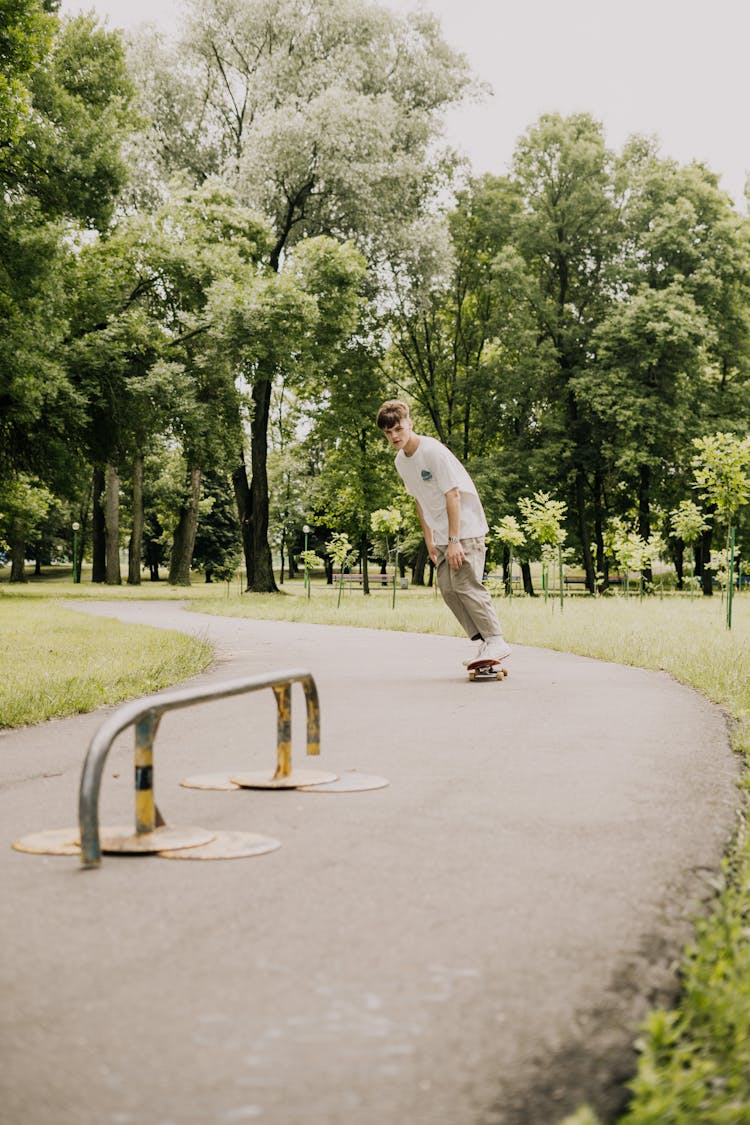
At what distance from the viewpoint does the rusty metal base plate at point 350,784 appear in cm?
436

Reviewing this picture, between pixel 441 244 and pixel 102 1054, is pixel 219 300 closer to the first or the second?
pixel 441 244

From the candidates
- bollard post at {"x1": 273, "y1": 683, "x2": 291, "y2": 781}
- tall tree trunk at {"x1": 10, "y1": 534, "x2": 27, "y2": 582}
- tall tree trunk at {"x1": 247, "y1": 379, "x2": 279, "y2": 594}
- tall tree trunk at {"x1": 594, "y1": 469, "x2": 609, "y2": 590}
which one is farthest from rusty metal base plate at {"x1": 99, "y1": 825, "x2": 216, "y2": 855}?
tall tree trunk at {"x1": 10, "y1": 534, "x2": 27, "y2": 582}

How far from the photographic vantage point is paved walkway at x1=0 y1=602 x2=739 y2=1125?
1.88 meters

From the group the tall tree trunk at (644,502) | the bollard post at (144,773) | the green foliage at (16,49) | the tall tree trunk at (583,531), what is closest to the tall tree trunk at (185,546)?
the tall tree trunk at (583,531)

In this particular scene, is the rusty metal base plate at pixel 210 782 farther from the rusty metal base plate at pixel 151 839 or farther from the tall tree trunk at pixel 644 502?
the tall tree trunk at pixel 644 502

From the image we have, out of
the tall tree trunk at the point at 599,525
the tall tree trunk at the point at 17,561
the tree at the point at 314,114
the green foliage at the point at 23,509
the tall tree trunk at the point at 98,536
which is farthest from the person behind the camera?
the tall tree trunk at the point at 17,561

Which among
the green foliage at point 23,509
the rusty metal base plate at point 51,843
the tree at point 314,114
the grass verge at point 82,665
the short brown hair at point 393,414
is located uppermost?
the tree at point 314,114

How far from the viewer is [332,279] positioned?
27391 millimetres

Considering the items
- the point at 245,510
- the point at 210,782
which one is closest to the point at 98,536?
the point at 245,510

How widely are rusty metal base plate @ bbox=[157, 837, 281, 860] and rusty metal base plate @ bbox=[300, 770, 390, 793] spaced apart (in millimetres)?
748

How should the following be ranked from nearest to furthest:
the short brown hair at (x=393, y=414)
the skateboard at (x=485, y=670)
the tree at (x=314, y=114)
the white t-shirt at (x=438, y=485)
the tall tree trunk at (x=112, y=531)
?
the short brown hair at (x=393, y=414), the white t-shirt at (x=438, y=485), the skateboard at (x=485, y=670), the tree at (x=314, y=114), the tall tree trunk at (x=112, y=531)

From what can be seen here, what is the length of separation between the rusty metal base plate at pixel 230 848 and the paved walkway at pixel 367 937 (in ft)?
0.17

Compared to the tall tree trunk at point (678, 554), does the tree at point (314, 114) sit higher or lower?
higher

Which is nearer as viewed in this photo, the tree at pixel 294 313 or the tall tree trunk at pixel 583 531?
the tree at pixel 294 313
